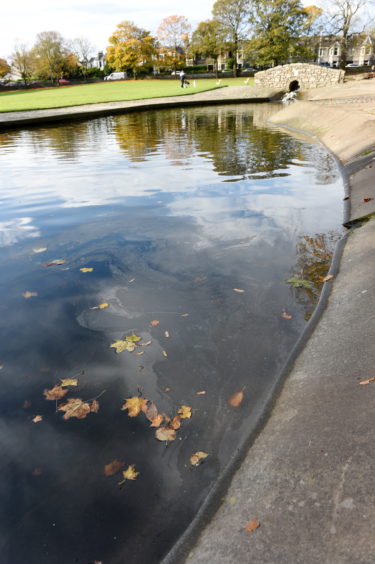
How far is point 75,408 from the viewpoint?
11.8ft

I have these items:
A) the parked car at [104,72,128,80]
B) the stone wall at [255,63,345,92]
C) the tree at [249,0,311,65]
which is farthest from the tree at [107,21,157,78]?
the stone wall at [255,63,345,92]

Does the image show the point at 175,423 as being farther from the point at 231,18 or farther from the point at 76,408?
the point at 231,18

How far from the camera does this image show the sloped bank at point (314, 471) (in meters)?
2.08

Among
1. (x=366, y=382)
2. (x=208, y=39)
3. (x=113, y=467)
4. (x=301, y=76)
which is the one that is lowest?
(x=113, y=467)

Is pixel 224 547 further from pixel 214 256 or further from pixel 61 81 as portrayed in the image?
pixel 61 81

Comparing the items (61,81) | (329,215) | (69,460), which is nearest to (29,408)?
(69,460)

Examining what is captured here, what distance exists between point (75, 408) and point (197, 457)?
123 centimetres

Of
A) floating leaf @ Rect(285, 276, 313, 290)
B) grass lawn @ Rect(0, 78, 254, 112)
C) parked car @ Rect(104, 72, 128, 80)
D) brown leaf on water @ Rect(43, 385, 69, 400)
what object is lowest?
brown leaf on water @ Rect(43, 385, 69, 400)

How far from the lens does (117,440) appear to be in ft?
10.6

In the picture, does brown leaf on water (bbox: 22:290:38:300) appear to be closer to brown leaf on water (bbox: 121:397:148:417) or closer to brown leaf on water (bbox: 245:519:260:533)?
brown leaf on water (bbox: 121:397:148:417)

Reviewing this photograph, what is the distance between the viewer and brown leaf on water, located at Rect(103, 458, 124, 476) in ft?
9.72

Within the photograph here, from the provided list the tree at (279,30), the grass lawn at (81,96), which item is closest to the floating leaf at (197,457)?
the grass lawn at (81,96)

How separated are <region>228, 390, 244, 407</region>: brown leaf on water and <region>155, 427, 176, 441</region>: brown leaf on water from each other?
599 mm

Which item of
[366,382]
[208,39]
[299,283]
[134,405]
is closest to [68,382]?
[134,405]
